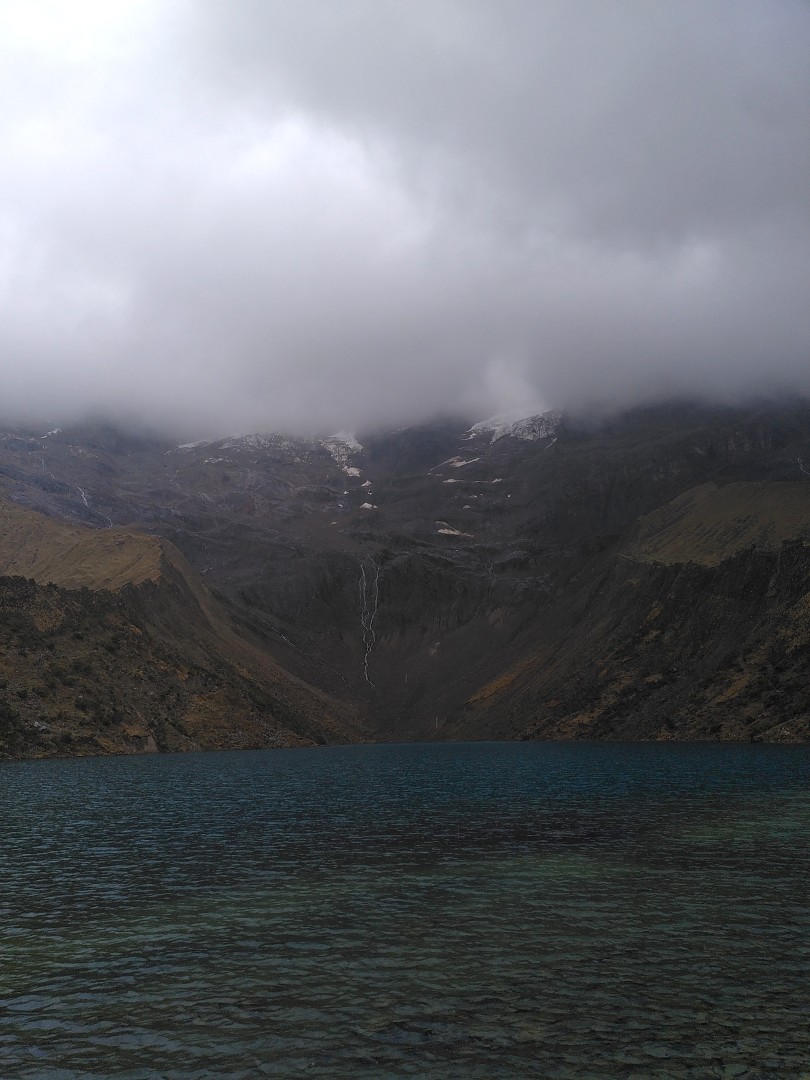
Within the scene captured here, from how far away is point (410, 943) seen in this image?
25422 mm

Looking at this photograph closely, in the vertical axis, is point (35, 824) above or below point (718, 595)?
below

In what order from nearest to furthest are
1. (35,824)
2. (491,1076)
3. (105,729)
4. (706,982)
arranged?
(491,1076) → (706,982) → (35,824) → (105,729)

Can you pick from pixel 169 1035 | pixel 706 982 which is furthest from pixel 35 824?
pixel 706 982

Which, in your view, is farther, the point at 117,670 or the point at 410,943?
the point at 117,670

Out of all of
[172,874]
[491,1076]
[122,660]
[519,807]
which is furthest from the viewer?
[122,660]

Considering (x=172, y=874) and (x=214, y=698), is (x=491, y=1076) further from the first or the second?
(x=214, y=698)

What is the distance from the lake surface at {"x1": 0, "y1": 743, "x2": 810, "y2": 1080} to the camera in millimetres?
17844

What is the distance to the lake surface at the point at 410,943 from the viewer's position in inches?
703

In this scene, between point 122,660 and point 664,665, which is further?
point 664,665

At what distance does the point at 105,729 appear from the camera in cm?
13275

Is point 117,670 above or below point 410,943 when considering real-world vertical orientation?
above

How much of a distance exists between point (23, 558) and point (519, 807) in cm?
17085

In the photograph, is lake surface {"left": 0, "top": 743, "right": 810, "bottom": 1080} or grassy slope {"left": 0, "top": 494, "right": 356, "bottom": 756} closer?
lake surface {"left": 0, "top": 743, "right": 810, "bottom": 1080}

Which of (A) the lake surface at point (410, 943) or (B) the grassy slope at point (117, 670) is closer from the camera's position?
(A) the lake surface at point (410, 943)
